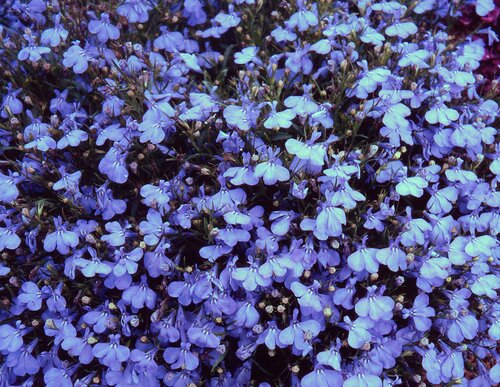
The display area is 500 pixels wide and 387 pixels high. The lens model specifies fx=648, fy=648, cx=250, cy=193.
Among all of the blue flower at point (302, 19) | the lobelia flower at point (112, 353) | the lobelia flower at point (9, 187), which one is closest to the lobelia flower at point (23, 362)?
the lobelia flower at point (112, 353)

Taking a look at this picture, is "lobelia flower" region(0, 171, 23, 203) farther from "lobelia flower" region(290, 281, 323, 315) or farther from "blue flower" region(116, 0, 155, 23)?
"lobelia flower" region(290, 281, 323, 315)

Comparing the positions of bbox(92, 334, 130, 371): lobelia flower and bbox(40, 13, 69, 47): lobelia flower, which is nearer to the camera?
bbox(92, 334, 130, 371): lobelia flower

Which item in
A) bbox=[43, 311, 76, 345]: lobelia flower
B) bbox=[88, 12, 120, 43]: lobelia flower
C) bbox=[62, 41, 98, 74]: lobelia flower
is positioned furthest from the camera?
bbox=[88, 12, 120, 43]: lobelia flower

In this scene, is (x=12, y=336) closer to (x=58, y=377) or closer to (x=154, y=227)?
(x=58, y=377)

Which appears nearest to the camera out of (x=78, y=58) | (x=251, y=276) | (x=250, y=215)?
(x=251, y=276)

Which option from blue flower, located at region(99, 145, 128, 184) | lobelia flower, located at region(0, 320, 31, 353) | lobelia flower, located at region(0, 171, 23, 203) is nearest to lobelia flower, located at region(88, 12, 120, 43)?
blue flower, located at region(99, 145, 128, 184)

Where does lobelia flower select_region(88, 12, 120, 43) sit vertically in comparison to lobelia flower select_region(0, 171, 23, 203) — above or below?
above

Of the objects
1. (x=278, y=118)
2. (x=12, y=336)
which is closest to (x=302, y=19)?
(x=278, y=118)

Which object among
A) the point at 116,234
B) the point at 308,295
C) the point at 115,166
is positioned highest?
the point at 115,166

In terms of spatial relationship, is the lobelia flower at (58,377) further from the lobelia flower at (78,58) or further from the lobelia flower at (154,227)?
the lobelia flower at (78,58)
